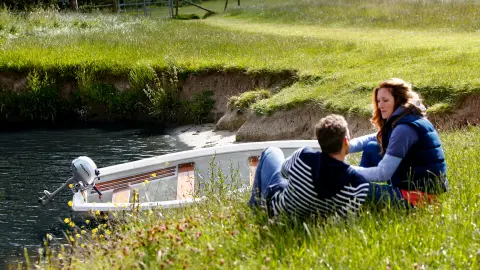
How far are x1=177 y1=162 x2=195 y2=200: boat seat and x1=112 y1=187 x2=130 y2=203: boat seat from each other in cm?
77

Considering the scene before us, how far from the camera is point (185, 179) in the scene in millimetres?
11031

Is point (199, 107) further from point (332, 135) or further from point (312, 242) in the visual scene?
point (312, 242)

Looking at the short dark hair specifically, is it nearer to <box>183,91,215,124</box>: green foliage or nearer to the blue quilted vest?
the blue quilted vest

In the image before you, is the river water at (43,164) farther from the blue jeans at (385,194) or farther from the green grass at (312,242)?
the blue jeans at (385,194)

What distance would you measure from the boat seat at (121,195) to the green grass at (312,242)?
12.8ft

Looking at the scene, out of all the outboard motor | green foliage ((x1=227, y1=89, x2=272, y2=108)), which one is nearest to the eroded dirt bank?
green foliage ((x1=227, y1=89, x2=272, y2=108))

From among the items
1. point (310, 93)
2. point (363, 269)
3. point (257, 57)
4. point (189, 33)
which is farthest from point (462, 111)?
point (189, 33)

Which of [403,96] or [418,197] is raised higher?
[403,96]

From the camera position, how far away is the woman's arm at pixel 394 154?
246 inches

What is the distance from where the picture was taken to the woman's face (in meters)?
6.70

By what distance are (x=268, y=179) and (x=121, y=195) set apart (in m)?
4.53

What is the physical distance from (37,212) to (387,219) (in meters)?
7.59

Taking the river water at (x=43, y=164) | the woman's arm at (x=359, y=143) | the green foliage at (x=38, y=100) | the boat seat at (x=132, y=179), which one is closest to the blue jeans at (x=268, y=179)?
the woman's arm at (x=359, y=143)

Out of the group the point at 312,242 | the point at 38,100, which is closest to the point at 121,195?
the point at 312,242
